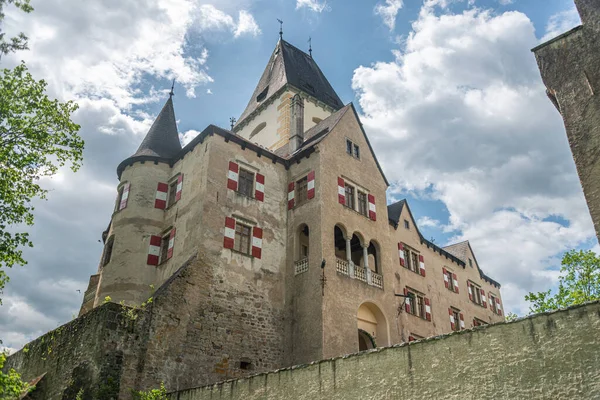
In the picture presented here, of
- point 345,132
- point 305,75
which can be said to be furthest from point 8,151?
point 305,75

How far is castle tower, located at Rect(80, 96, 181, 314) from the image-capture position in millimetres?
21234

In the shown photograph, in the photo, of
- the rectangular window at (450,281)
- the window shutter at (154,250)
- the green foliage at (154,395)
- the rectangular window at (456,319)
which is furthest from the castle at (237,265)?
the rectangular window at (450,281)

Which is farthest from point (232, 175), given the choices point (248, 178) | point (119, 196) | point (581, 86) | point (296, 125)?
point (581, 86)

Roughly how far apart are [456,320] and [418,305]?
5.18 meters

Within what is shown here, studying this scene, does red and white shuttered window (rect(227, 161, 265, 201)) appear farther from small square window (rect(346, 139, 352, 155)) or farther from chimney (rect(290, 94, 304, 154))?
small square window (rect(346, 139, 352, 155))

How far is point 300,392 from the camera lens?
10.7 m

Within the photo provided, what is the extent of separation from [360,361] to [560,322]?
12.4 feet

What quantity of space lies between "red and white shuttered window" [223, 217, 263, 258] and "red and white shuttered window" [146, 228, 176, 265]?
2.50m

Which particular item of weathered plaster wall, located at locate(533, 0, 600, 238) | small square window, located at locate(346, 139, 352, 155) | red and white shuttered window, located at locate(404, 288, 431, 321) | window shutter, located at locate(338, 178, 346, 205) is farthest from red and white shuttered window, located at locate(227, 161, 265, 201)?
weathered plaster wall, located at locate(533, 0, 600, 238)

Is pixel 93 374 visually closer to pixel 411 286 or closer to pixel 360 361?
pixel 360 361

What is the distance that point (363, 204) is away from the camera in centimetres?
2461

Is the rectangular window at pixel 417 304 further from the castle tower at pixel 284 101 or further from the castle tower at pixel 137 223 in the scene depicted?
the castle tower at pixel 137 223

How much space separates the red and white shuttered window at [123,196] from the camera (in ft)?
75.8

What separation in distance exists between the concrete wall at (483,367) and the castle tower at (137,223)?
12.2m
